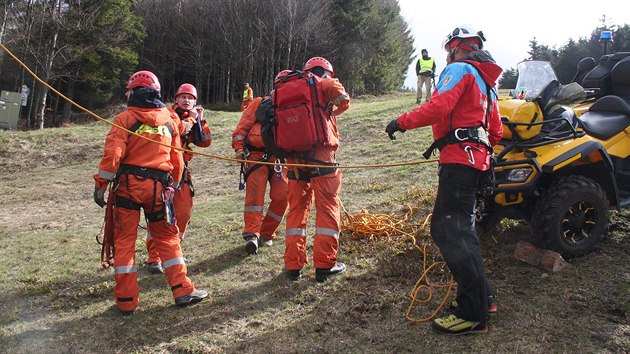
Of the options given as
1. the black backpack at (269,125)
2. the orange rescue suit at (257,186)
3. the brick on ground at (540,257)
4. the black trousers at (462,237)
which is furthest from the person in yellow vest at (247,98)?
the brick on ground at (540,257)

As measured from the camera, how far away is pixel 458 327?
136 inches

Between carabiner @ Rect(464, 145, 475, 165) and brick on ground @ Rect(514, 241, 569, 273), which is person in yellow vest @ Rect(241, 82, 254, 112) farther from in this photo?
brick on ground @ Rect(514, 241, 569, 273)

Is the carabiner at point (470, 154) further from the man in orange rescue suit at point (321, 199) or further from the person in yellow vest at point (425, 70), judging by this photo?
the person in yellow vest at point (425, 70)

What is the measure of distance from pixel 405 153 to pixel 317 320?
7.09 metres

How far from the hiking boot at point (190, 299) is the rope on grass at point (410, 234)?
1.89 metres

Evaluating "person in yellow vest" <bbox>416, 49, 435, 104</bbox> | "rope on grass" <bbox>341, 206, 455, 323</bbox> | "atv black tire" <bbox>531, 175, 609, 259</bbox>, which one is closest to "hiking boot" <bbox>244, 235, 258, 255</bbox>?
"rope on grass" <bbox>341, 206, 455, 323</bbox>

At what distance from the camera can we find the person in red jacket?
11.3 ft

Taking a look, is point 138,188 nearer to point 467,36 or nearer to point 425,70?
point 467,36

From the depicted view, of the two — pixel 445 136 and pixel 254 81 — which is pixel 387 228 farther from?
pixel 254 81

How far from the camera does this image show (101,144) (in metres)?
16.1

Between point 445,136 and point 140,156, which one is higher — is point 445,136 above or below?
above

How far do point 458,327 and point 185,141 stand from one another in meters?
3.82

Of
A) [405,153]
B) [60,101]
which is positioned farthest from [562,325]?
[60,101]

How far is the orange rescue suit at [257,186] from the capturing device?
567 cm
